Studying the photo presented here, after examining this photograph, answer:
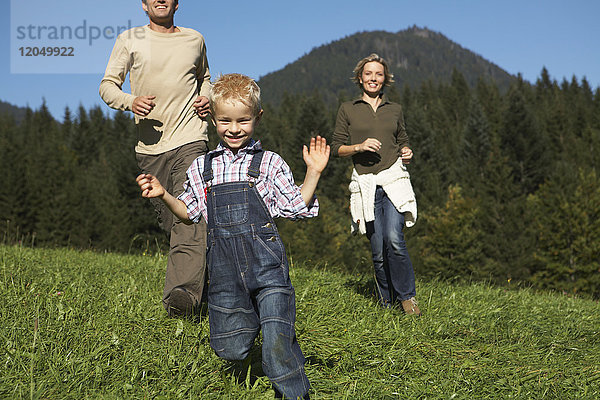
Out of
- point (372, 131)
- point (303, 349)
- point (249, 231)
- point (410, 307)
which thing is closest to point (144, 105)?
point (249, 231)

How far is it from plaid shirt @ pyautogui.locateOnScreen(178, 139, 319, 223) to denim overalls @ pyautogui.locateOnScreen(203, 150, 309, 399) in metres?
0.05

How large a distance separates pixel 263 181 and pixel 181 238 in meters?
1.59

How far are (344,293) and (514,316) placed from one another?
1.90m

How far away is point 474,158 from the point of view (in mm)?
63656

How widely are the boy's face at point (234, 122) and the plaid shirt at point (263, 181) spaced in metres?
0.07

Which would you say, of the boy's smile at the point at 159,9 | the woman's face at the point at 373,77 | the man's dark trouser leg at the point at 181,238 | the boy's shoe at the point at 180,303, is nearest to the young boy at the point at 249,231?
the boy's shoe at the point at 180,303

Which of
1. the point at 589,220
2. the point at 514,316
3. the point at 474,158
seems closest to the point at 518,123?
the point at 474,158

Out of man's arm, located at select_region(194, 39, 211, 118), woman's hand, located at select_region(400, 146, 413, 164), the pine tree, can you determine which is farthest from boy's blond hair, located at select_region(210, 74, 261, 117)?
the pine tree

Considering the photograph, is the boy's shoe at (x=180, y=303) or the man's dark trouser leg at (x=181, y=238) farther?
the man's dark trouser leg at (x=181, y=238)

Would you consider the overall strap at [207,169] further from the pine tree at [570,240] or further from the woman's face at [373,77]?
the pine tree at [570,240]

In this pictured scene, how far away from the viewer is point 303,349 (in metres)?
3.56

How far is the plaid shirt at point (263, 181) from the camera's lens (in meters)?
2.72

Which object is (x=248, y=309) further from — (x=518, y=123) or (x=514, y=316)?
(x=518, y=123)

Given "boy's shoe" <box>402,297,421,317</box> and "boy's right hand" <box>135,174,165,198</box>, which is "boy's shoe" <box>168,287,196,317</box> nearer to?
"boy's right hand" <box>135,174,165,198</box>
